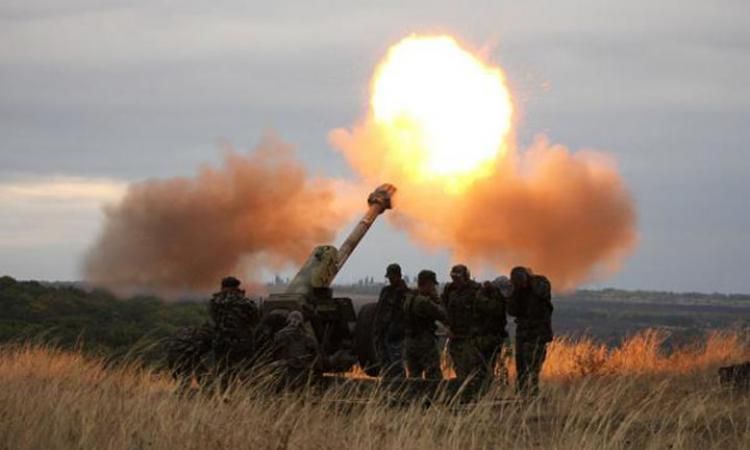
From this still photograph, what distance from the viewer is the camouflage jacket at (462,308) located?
16.5 meters

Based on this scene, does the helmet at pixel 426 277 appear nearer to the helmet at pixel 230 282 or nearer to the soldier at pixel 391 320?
the soldier at pixel 391 320

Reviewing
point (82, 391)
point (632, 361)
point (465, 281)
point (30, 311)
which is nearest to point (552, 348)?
point (632, 361)

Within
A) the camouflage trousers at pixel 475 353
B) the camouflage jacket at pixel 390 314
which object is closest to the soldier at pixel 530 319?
the camouflage trousers at pixel 475 353

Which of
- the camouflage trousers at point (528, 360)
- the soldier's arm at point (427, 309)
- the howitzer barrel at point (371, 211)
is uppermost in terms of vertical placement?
the howitzer barrel at point (371, 211)

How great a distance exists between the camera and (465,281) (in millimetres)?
16609

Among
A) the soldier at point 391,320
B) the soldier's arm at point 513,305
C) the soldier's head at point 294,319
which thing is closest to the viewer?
the soldier's head at point 294,319

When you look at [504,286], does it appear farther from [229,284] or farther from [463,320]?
[229,284]

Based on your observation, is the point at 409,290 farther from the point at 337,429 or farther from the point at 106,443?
the point at 106,443

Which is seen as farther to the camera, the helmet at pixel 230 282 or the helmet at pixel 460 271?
the helmet at pixel 460 271

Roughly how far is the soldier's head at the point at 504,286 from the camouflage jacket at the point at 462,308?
31 cm

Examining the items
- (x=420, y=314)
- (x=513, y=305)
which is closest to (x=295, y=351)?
(x=420, y=314)

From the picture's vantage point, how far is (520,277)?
1634cm

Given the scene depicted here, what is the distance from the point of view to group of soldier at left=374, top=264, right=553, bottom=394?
644 inches

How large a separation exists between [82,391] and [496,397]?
16.6 ft
